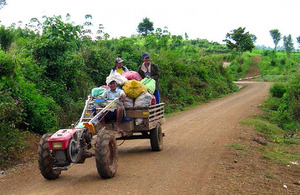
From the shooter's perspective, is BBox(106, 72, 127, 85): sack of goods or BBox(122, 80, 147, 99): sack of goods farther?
BBox(122, 80, 147, 99): sack of goods

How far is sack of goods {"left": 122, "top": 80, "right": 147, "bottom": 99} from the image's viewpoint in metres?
9.40

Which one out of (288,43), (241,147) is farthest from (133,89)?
(288,43)

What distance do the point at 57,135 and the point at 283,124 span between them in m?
14.8

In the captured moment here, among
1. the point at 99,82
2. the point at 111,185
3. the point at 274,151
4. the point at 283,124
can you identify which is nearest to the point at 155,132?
the point at 111,185

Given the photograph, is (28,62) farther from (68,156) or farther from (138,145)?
(68,156)

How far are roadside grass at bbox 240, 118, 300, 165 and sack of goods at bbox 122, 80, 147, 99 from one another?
13.3 ft

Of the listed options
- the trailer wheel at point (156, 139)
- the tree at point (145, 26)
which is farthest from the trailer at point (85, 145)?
the tree at point (145, 26)

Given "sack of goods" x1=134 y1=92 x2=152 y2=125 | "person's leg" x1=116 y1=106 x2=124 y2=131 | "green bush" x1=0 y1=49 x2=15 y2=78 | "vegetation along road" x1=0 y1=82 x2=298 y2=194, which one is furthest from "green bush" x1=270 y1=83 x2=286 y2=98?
"green bush" x1=0 y1=49 x2=15 y2=78

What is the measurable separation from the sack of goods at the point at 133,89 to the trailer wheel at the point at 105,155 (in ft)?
6.56

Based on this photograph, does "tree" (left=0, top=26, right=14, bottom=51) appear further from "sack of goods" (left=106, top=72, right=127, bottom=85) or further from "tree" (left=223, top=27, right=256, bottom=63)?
"tree" (left=223, top=27, right=256, bottom=63)

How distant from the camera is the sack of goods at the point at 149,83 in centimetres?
1003

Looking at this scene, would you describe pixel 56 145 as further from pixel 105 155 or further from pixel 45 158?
pixel 105 155

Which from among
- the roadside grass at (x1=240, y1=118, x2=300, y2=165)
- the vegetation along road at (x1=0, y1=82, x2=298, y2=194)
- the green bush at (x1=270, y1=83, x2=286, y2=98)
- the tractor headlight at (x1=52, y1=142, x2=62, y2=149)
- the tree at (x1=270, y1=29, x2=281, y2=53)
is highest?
the tree at (x1=270, y1=29, x2=281, y2=53)

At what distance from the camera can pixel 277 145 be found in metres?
13.8
